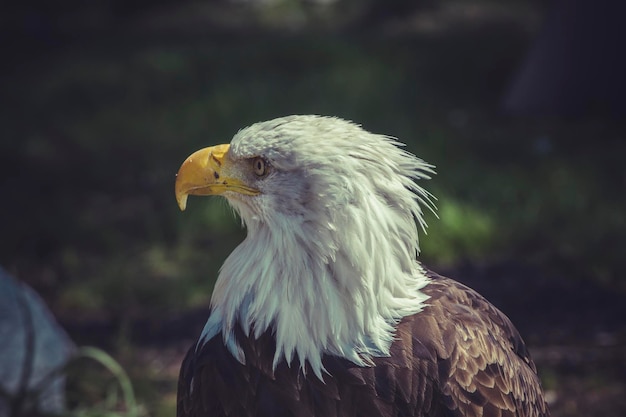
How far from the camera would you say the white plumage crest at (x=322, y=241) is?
2420mm

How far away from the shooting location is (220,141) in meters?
6.81

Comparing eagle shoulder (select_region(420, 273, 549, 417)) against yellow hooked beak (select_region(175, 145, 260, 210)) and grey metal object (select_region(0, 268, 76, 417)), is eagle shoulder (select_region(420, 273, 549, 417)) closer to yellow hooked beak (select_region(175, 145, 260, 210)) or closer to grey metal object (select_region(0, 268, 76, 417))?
yellow hooked beak (select_region(175, 145, 260, 210))

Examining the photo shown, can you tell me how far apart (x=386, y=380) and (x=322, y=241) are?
431 mm

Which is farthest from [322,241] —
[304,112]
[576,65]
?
[576,65]

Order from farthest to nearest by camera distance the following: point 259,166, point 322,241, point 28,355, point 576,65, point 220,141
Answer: point 576,65 < point 220,141 < point 28,355 < point 259,166 < point 322,241

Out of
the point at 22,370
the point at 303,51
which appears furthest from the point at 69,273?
the point at 303,51

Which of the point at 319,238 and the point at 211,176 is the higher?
the point at 211,176

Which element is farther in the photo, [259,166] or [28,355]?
[28,355]

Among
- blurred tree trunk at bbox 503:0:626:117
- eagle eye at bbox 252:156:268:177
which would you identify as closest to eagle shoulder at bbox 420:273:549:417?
eagle eye at bbox 252:156:268:177

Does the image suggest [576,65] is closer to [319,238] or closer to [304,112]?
[304,112]

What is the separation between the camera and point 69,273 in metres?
5.41

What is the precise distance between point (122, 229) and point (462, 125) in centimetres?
286

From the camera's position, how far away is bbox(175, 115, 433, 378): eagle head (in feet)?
7.94

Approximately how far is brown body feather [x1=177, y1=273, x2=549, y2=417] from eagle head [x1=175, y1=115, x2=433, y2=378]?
40 mm
